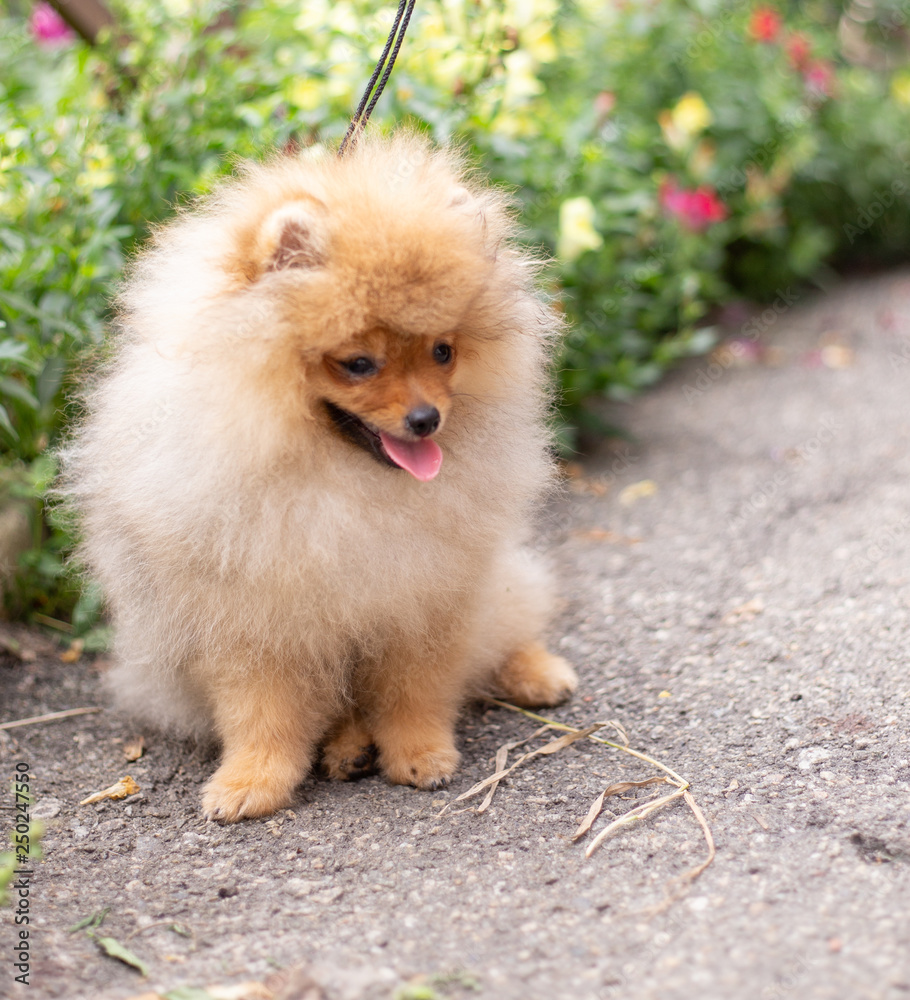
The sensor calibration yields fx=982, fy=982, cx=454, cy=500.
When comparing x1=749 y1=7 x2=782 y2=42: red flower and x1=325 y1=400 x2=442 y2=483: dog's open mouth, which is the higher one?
x1=749 y1=7 x2=782 y2=42: red flower

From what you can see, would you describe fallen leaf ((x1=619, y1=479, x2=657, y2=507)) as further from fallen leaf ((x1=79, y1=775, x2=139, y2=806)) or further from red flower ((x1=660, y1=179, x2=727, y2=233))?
fallen leaf ((x1=79, y1=775, x2=139, y2=806))

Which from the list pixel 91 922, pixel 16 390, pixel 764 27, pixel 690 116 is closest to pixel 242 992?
pixel 91 922

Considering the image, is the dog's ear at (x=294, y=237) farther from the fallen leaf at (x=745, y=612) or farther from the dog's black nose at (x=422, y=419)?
the fallen leaf at (x=745, y=612)

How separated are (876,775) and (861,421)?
120 inches

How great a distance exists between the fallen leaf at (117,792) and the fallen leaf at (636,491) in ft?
8.54

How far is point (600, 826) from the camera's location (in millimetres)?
2402

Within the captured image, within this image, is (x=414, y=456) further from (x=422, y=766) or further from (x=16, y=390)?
(x=16, y=390)

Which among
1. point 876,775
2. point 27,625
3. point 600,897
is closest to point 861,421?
point 876,775

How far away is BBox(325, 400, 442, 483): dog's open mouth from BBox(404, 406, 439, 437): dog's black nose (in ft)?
0.19

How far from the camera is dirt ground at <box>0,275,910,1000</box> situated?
188cm

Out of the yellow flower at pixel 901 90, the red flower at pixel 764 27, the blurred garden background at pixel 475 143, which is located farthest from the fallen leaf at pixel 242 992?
the yellow flower at pixel 901 90

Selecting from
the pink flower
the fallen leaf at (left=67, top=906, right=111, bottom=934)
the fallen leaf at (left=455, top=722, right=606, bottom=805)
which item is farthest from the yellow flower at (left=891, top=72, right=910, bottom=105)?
the fallen leaf at (left=67, top=906, right=111, bottom=934)

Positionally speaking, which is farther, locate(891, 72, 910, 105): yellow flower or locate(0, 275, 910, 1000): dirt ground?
locate(891, 72, 910, 105): yellow flower

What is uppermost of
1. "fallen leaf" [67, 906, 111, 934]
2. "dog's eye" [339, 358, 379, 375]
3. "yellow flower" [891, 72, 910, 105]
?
"yellow flower" [891, 72, 910, 105]
